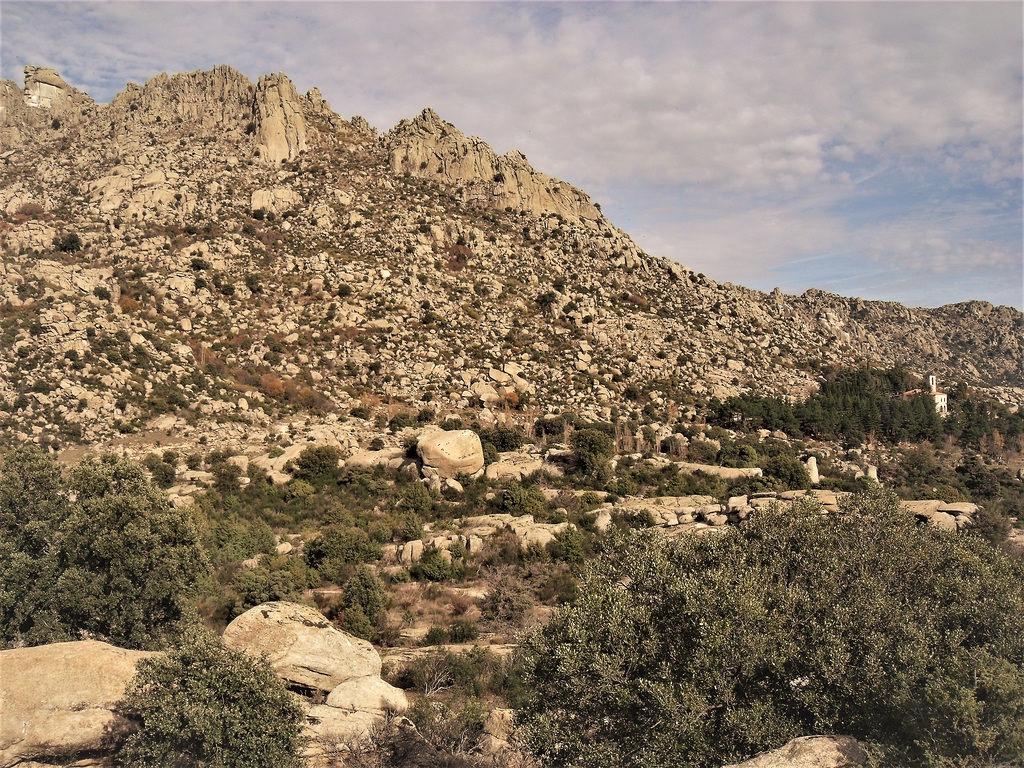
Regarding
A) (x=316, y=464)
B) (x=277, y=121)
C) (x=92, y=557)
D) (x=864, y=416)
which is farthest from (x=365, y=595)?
(x=277, y=121)

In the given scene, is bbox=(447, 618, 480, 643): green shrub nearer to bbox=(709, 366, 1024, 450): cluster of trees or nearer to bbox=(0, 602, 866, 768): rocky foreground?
bbox=(0, 602, 866, 768): rocky foreground

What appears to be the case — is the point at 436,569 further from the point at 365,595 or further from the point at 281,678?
the point at 281,678

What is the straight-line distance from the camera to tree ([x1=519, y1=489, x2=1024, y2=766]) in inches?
336

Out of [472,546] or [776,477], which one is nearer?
[472,546]

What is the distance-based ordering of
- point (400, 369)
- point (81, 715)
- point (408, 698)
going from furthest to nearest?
point (400, 369) < point (408, 698) < point (81, 715)

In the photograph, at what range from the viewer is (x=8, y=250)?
36.6 m

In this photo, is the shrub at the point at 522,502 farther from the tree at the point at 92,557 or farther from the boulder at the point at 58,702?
the boulder at the point at 58,702

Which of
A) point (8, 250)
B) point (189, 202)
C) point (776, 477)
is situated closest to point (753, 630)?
point (776, 477)

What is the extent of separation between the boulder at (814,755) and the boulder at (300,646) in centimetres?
Answer: 938

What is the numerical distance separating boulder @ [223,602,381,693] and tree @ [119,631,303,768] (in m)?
3.25

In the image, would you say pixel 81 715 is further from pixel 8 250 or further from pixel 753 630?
pixel 8 250

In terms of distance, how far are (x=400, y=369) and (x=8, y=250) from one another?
1116 inches

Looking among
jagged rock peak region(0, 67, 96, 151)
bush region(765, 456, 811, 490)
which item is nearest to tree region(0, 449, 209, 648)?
bush region(765, 456, 811, 490)

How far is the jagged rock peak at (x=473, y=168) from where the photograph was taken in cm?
5888
